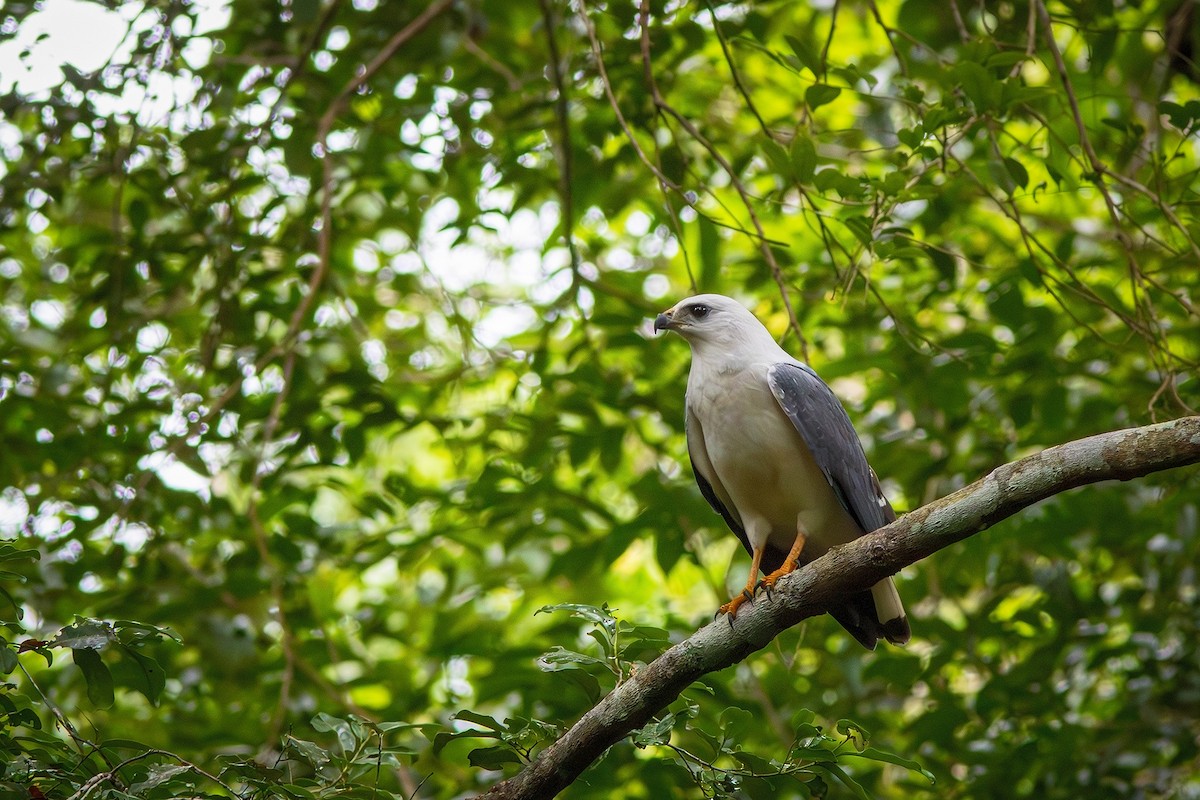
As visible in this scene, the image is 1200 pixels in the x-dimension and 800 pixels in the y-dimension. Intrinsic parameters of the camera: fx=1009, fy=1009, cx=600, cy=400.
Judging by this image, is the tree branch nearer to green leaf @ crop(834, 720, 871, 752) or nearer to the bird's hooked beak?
green leaf @ crop(834, 720, 871, 752)

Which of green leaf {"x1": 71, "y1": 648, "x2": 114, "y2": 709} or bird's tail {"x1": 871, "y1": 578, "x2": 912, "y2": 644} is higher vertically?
bird's tail {"x1": 871, "y1": 578, "x2": 912, "y2": 644}

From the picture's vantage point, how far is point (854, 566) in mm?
2982

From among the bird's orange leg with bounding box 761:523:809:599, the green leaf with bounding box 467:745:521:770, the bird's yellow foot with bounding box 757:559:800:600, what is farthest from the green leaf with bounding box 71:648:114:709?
the bird's orange leg with bounding box 761:523:809:599

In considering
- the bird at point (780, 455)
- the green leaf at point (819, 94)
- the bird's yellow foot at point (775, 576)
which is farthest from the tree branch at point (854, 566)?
the green leaf at point (819, 94)

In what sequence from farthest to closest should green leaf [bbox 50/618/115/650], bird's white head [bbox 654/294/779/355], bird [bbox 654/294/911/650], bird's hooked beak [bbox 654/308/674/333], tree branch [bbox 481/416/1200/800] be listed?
bird's hooked beak [bbox 654/308/674/333]
bird's white head [bbox 654/294/779/355]
bird [bbox 654/294/911/650]
green leaf [bbox 50/618/115/650]
tree branch [bbox 481/416/1200/800]

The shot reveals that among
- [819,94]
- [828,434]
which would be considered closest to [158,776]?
[828,434]

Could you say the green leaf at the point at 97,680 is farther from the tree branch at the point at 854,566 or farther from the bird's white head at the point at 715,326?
the bird's white head at the point at 715,326

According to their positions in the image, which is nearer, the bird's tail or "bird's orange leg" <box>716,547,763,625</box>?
"bird's orange leg" <box>716,547,763,625</box>

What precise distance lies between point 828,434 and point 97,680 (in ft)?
9.07

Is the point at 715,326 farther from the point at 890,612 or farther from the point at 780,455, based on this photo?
the point at 890,612

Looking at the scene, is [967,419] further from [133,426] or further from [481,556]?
[133,426]

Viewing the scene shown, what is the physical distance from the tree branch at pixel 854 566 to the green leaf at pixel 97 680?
3.80 ft

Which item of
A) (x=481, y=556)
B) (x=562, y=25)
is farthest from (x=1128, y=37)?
(x=481, y=556)

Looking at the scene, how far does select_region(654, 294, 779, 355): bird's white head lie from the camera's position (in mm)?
4570
